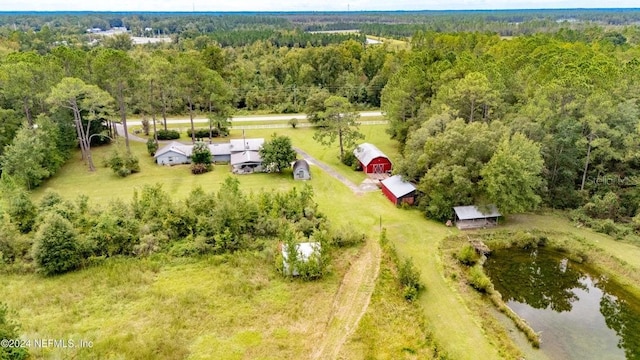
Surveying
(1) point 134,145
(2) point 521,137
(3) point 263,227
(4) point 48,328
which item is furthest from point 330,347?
(1) point 134,145

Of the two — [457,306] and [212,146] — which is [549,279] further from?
[212,146]

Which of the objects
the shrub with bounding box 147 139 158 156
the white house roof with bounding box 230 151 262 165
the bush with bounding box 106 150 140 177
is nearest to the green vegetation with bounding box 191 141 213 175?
the white house roof with bounding box 230 151 262 165

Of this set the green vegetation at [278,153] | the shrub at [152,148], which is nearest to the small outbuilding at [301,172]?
the green vegetation at [278,153]

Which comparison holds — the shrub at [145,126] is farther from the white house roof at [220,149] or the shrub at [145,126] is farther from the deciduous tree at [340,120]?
the deciduous tree at [340,120]

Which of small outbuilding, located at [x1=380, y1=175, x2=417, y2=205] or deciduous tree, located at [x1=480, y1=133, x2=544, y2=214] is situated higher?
deciduous tree, located at [x1=480, y1=133, x2=544, y2=214]

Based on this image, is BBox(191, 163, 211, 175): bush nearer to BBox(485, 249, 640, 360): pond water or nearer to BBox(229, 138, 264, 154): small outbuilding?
BBox(229, 138, 264, 154): small outbuilding

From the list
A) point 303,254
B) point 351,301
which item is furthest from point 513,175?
point 303,254
